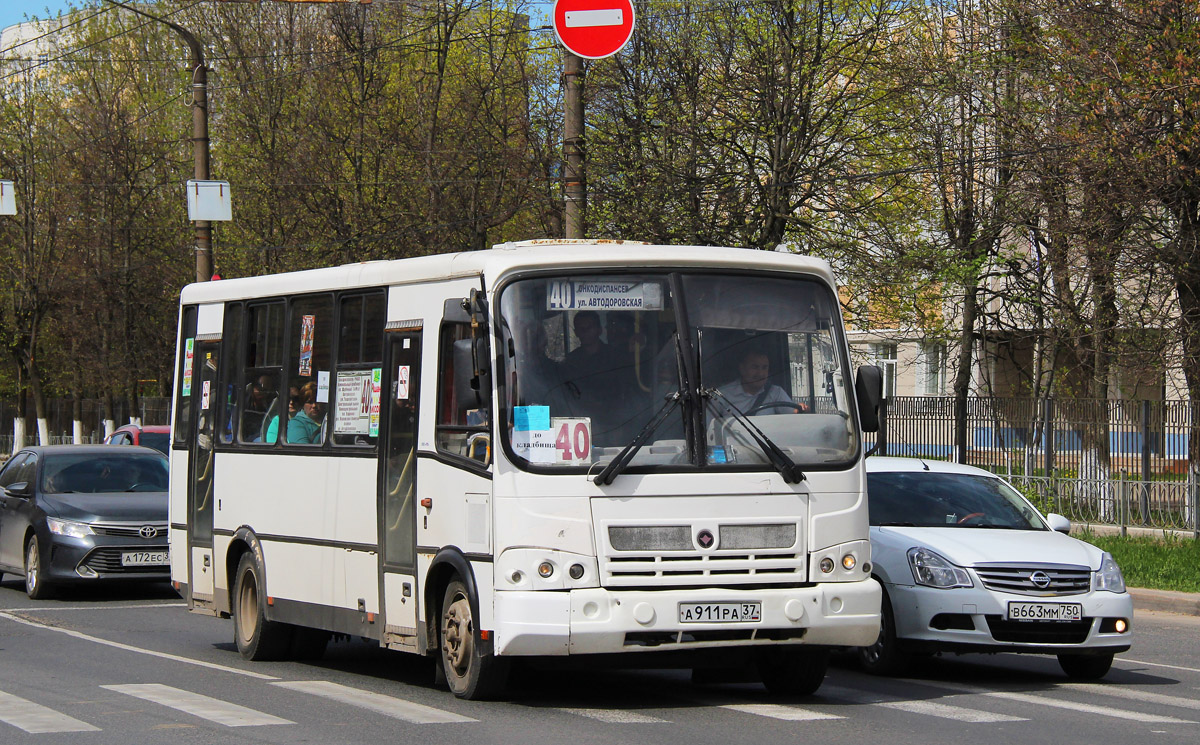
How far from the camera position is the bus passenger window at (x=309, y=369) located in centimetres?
1168

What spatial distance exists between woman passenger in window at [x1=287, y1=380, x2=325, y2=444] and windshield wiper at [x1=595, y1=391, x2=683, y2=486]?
10.5 ft

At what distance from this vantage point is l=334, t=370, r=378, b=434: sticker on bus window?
36.2 feet

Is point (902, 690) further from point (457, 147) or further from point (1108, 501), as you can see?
point (457, 147)

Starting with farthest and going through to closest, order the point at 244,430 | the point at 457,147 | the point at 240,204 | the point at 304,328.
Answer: the point at 240,204, the point at 457,147, the point at 244,430, the point at 304,328

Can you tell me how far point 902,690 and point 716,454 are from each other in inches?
95.6

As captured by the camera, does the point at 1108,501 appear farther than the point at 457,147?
No

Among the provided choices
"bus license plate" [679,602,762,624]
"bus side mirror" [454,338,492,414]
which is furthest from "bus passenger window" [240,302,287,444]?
"bus license plate" [679,602,762,624]

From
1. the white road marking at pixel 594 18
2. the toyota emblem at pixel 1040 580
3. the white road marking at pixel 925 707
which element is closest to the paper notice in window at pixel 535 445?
the white road marking at pixel 925 707

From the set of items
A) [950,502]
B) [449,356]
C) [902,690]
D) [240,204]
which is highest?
[240,204]

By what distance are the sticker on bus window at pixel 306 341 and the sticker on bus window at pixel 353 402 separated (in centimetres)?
55

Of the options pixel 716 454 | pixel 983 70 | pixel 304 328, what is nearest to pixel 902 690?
pixel 716 454

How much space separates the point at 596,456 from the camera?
9195 millimetres

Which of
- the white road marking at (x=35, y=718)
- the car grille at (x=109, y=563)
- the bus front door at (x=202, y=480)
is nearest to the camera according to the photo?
the white road marking at (x=35, y=718)

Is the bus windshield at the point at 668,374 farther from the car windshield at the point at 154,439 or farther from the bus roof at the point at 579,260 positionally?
the car windshield at the point at 154,439
